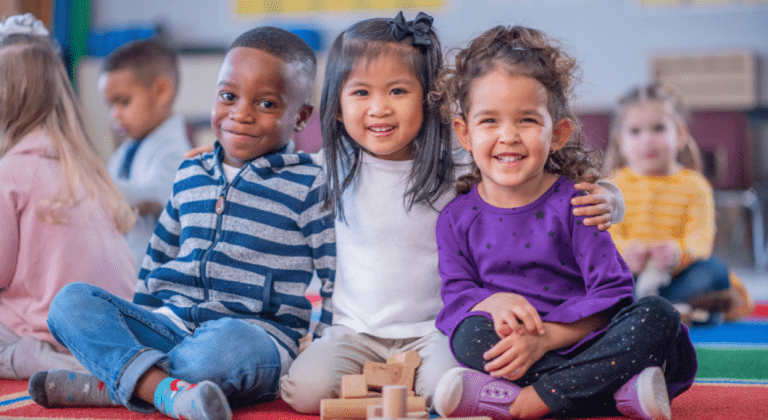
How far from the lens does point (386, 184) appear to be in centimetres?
111

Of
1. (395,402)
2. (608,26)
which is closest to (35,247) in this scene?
(395,402)

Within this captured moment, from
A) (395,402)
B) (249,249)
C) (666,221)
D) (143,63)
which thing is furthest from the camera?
(143,63)

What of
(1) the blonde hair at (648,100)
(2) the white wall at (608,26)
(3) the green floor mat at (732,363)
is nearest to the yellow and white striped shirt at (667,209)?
(1) the blonde hair at (648,100)

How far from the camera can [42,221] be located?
1.22 metres

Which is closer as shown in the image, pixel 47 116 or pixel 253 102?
pixel 253 102

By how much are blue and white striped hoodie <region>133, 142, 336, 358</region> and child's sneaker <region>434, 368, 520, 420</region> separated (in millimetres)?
293

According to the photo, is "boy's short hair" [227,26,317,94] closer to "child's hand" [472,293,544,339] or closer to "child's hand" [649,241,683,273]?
"child's hand" [472,293,544,339]

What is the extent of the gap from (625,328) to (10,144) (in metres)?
1.12

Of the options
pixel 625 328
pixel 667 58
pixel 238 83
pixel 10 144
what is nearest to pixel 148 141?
pixel 10 144

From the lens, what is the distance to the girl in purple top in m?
0.86

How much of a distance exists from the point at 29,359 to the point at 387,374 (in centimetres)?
66

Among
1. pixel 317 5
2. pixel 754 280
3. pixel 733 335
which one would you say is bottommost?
pixel 754 280

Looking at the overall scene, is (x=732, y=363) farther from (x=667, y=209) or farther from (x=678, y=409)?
(x=667, y=209)

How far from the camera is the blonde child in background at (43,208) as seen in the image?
1204 millimetres
